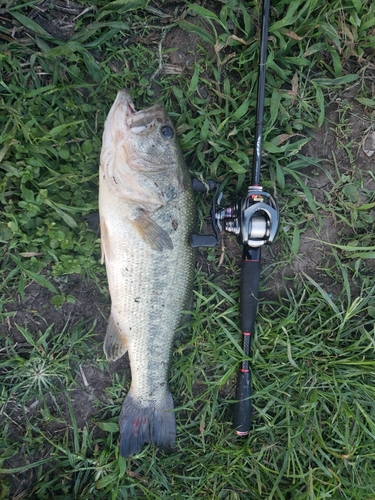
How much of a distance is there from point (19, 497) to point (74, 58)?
3064 mm

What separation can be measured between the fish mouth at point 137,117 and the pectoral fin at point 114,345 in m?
1.27

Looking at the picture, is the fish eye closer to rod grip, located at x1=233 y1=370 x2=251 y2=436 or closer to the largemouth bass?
the largemouth bass

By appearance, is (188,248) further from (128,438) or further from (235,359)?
(128,438)

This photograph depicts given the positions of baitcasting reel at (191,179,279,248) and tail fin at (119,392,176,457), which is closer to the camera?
baitcasting reel at (191,179,279,248)

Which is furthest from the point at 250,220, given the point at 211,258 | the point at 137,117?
the point at 137,117

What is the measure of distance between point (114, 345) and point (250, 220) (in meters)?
1.27

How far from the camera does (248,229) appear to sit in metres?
2.38

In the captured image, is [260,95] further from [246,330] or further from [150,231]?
[246,330]

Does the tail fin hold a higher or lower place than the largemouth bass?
lower

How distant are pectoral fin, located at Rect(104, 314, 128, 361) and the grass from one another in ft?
0.71

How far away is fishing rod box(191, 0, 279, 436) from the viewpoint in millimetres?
2381

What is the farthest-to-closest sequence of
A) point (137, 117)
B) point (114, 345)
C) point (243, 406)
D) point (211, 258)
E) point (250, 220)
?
point (211, 258)
point (243, 406)
point (114, 345)
point (250, 220)
point (137, 117)

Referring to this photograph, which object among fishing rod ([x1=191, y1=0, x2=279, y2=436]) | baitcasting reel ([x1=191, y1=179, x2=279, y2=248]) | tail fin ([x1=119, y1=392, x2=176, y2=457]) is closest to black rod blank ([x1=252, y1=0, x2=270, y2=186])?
fishing rod ([x1=191, y1=0, x2=279, y2=436])

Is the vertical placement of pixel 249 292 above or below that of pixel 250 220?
below
